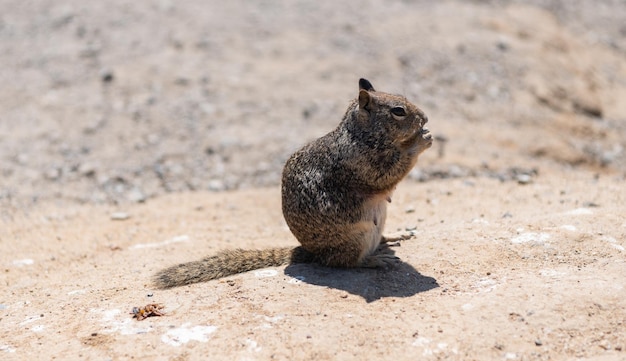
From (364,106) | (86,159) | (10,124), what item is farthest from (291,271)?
(10,124)

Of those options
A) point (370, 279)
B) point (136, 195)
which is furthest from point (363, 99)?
point (136, 195)

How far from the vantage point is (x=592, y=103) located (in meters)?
13.2

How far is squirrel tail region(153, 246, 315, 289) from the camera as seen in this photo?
6359 mm

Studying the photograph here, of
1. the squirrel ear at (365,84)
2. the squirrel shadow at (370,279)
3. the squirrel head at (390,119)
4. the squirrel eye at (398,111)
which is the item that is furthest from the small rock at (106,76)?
the squirrel eye at (398,111)

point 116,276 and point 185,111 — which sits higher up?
point 185,111

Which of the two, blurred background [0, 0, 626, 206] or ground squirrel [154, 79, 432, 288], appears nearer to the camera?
ground squirrel [154, 79, 432, 288]

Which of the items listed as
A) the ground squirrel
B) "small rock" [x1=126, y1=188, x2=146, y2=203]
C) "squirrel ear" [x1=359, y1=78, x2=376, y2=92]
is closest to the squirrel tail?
the ground squirrel

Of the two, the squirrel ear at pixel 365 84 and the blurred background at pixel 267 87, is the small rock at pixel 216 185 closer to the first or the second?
the blurred background at pixel 267 87

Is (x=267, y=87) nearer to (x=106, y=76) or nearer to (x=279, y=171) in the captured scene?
(x=279, y=171)

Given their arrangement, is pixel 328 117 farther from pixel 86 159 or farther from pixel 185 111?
pixel 86 159

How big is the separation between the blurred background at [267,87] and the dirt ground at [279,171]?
4 cm

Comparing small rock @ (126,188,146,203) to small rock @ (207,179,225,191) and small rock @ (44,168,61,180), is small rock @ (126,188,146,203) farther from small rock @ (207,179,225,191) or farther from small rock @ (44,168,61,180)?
small rock @ (44,168,61,180)

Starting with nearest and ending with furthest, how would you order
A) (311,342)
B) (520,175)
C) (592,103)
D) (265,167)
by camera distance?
(311,342) → (520,175) → (265,167) → (592,103)

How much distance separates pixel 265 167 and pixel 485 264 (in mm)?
5071
